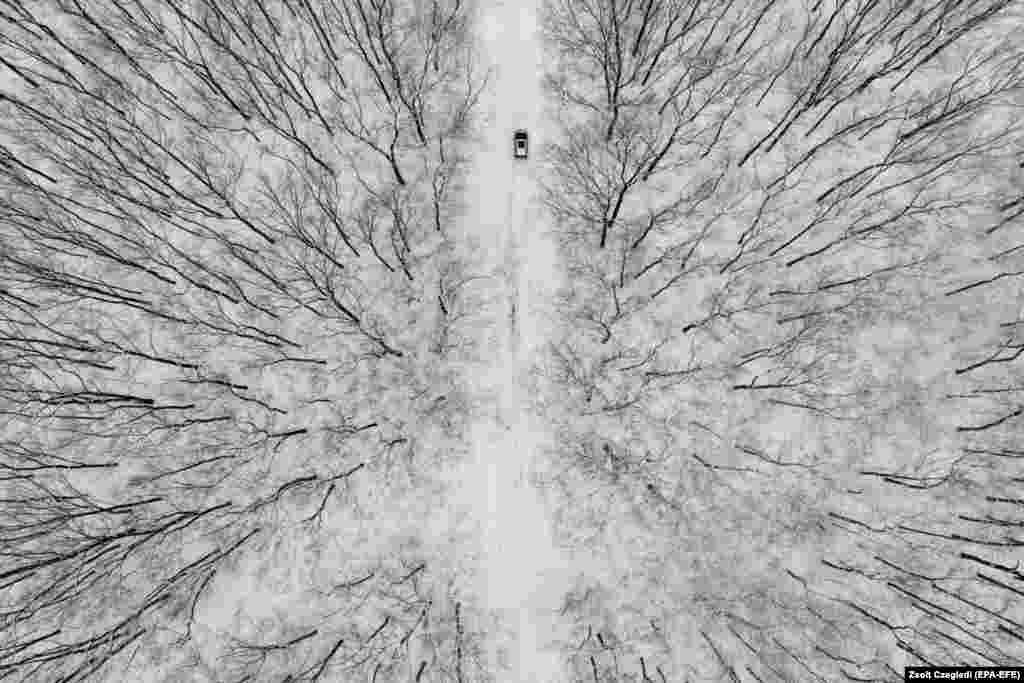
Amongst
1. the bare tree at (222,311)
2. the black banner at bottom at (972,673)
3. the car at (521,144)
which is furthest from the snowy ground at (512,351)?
the black banner at bottom at (972,673)

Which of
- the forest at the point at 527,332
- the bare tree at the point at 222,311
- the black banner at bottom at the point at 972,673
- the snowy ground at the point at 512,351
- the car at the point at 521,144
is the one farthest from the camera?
the car at the point at 521,144

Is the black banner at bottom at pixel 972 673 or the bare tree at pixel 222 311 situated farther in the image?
the bare tree at pixel 222 311

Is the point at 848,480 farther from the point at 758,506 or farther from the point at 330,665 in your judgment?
the point at 330,665

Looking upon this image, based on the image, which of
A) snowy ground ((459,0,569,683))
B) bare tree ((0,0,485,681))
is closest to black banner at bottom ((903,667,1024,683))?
snowy ground ((459,0,569,683))

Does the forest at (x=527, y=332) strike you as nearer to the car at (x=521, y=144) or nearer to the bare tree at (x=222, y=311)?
the bare tree at (x=222, y=311)

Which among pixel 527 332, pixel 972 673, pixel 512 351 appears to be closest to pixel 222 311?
pixel 512 351

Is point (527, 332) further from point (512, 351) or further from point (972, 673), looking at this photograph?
point (972, 673)
